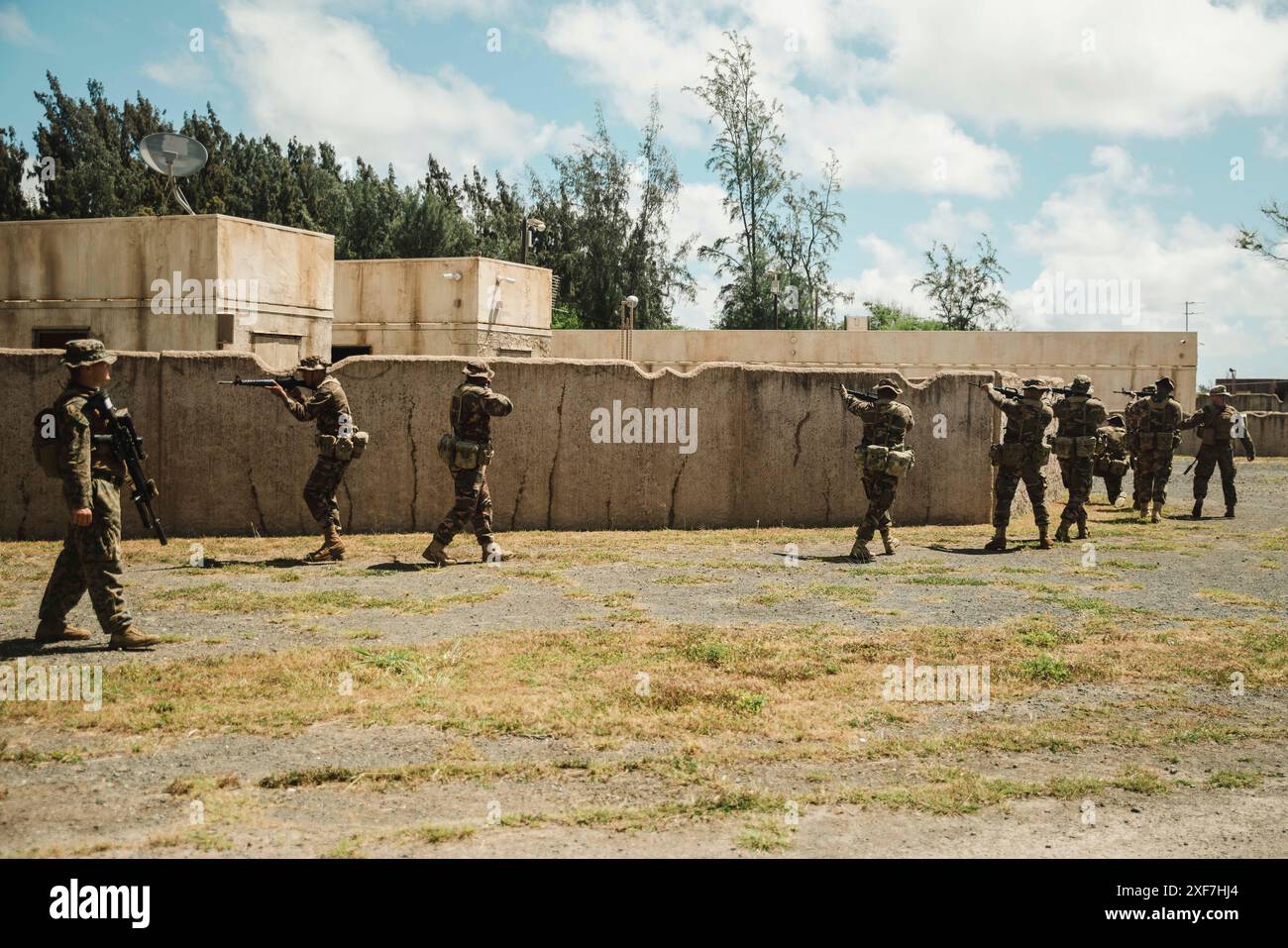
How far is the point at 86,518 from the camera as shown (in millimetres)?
7477

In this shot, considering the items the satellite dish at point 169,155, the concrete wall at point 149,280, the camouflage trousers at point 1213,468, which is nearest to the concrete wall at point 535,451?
the camouflage trousers at point 1213,468

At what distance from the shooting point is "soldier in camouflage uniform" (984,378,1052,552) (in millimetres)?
13383

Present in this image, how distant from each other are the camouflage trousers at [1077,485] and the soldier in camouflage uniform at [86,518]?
1028 cm

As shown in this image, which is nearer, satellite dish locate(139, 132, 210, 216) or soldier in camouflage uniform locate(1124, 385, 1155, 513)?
soldier in camouflage uniform locate(1124, 385, 1155, 513)

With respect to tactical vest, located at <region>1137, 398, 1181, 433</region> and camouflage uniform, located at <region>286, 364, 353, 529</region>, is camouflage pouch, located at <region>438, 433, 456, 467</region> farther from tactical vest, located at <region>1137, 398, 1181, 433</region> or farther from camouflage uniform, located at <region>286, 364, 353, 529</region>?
tactical vest, located at <region>1137, 398, 1181, 433</region>

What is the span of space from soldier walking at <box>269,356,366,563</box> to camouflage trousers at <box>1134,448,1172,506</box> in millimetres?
11024

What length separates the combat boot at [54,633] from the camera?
791cm

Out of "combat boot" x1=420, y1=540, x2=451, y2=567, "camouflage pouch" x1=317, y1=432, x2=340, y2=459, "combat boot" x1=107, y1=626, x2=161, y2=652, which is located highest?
"camouflage pouch" x1=317, y1=432, x2=340, y2=459

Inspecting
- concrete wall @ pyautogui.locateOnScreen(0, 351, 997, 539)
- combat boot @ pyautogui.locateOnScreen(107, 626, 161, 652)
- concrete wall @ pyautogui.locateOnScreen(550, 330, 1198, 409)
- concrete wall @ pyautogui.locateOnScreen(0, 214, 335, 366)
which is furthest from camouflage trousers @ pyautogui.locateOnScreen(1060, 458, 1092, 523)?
concrete wall @ pyautogui.locateOnScreen(550, 330, 1198, 409)

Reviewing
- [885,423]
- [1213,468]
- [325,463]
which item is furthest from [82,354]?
[1213,468]

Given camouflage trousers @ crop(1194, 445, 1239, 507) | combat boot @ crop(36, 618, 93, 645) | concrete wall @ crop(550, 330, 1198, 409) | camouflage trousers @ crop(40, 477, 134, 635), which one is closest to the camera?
camouflage trousers @ crop(40, 477, 134, 635)

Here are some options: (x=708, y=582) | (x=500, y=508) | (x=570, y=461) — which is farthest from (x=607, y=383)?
(x=708, y=582)

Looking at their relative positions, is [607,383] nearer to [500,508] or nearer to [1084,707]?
[500,508]

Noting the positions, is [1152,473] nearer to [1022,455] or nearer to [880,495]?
[1022,455]
